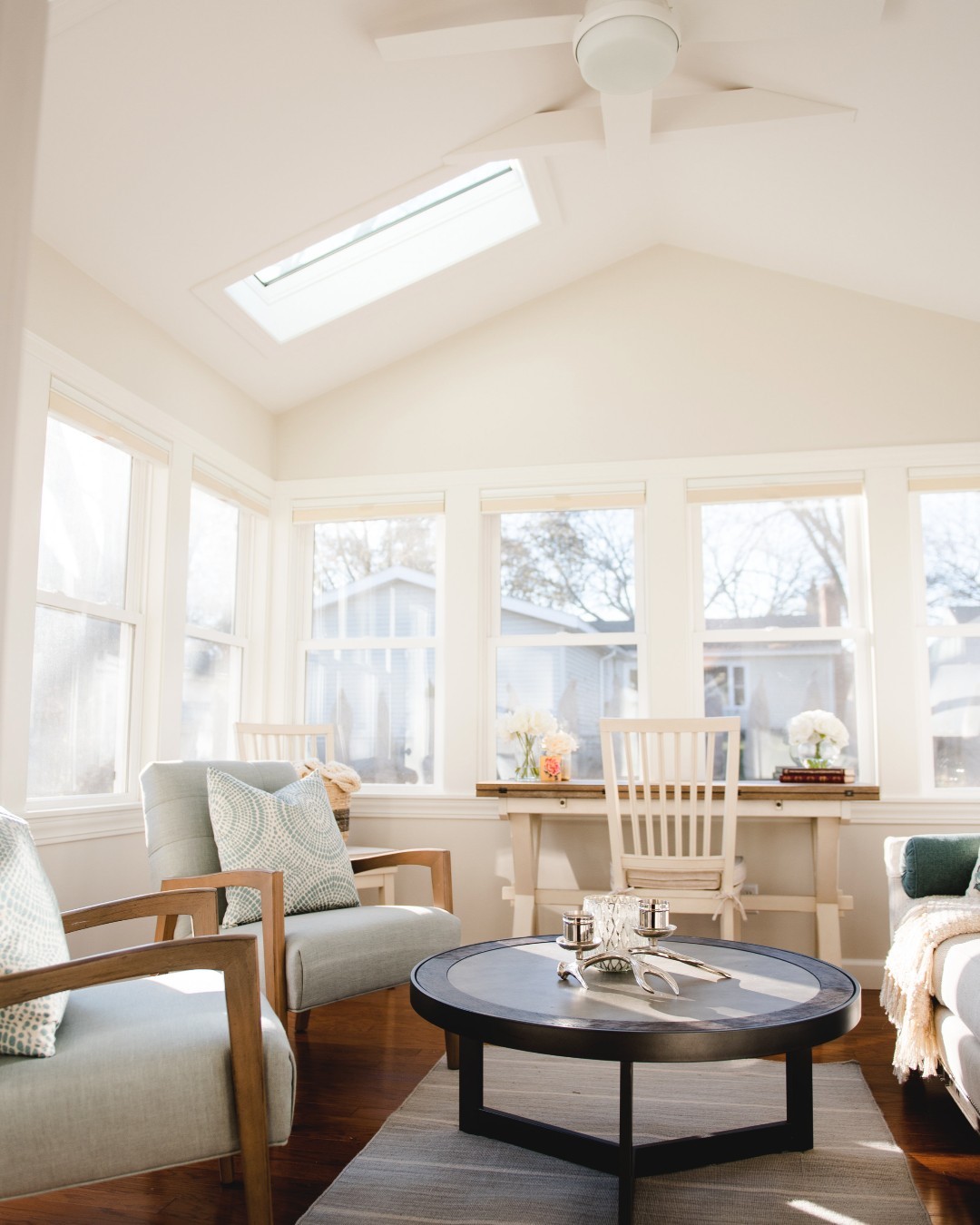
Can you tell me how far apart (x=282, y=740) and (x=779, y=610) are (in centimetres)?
231

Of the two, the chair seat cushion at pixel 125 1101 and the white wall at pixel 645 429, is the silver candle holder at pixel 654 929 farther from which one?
the white wall at pixel 645 429

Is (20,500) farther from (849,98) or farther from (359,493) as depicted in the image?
(849,98)

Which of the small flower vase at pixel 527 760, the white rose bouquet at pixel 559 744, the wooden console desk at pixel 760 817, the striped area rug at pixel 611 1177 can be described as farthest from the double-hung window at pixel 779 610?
the striped area rug at pixel 611 1177

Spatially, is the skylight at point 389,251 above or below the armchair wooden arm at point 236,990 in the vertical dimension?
above

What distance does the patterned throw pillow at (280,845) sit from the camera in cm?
286

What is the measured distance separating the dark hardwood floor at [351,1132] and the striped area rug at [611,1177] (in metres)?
0.06

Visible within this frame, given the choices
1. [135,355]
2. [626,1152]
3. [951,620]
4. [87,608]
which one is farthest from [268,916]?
[951,620]

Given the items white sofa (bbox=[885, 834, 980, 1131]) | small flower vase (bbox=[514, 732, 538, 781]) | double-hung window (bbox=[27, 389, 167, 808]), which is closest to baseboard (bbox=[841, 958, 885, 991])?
white sofa (bbox=[885, 834, 980, 1131])

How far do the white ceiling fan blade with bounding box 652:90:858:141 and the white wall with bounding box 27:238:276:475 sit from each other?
78.9 inches

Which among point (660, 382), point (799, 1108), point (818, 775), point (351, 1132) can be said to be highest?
point (660, 382)

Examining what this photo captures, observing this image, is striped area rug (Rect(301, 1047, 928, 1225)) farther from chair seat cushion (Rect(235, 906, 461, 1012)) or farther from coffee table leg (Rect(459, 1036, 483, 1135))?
chair seat cushion (Rect(235, 906, 461, 1012))

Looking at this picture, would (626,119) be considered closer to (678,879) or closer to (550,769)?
(550,769)

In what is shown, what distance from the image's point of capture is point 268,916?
259 cm

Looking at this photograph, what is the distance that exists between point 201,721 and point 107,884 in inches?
37.6
